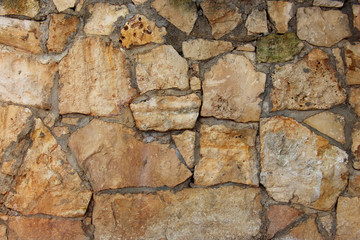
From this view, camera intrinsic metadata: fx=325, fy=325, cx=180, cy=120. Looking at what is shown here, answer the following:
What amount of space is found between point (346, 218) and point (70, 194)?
51.4 inches

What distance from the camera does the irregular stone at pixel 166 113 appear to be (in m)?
1.53

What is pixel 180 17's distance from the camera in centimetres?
157

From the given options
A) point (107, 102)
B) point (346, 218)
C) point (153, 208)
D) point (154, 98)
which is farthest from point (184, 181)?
point (346, 218)

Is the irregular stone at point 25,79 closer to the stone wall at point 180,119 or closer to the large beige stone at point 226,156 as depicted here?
the stone wall at point 180,119

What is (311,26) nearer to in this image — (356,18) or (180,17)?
(356,18)

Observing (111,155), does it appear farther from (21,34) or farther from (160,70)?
(21,34)

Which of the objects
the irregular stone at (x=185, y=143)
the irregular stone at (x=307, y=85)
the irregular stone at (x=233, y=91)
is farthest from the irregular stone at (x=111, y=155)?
the irregular stone at (x=307, y=85)

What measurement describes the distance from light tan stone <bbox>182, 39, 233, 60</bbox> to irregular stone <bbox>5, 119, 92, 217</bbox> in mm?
790

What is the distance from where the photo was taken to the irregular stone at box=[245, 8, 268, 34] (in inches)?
62.0

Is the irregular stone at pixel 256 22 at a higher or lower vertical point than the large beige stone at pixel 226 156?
higher

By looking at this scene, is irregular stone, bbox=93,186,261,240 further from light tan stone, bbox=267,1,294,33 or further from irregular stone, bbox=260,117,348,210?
light tan stone, bbox=267,1,294,33

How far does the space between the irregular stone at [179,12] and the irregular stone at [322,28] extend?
0.52 m

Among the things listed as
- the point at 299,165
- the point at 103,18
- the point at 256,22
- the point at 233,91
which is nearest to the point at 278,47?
the point at 256,22

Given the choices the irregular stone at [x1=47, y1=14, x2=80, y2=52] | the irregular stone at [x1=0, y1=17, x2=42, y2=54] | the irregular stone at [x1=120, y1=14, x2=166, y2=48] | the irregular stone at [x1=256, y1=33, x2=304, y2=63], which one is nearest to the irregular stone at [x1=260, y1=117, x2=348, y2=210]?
the irregular stone at [x1=256, y1=33, x2=304, y2=63]
